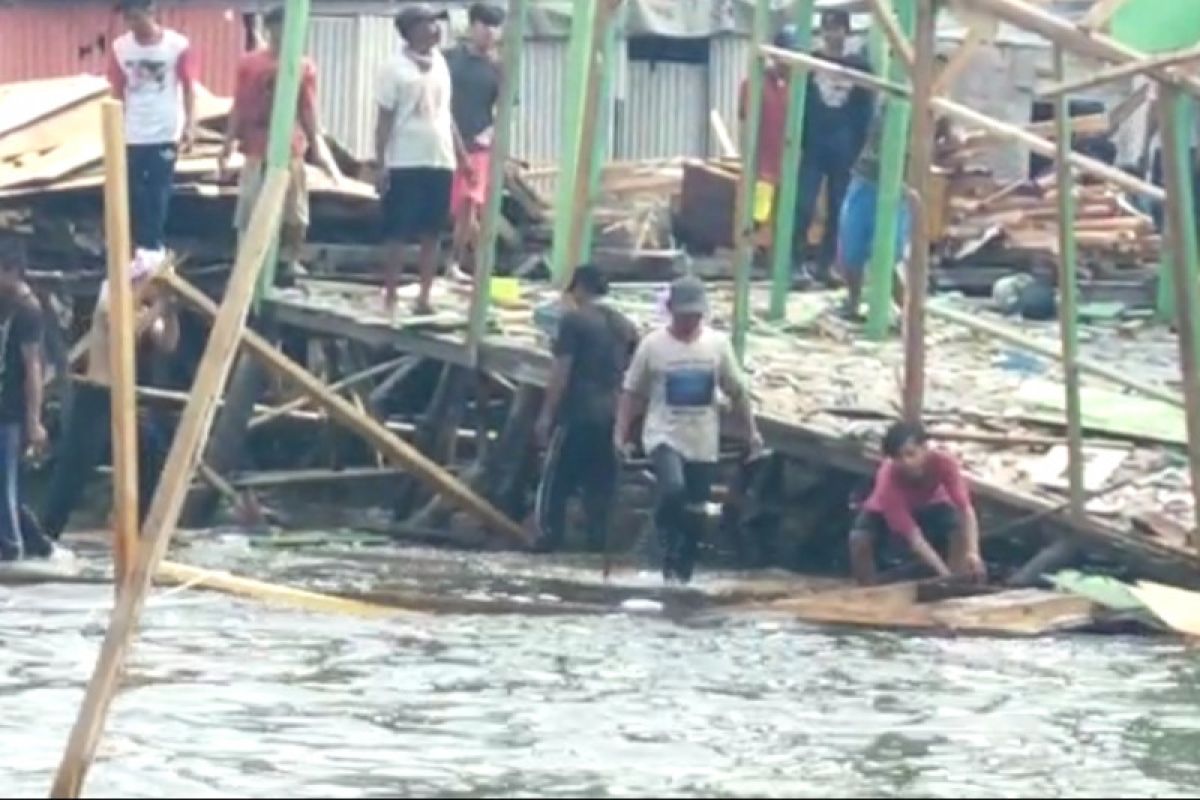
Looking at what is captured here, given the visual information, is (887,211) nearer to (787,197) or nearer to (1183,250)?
(787,197)

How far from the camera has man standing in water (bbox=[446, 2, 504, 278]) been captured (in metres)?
22.7

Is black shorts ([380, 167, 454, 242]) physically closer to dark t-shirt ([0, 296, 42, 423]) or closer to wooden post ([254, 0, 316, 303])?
wooden post ([254, 0, 316, 303])

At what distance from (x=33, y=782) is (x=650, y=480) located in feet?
30.0

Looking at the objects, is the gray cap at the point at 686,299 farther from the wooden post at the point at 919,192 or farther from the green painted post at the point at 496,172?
the green painted post at the point at 496,172

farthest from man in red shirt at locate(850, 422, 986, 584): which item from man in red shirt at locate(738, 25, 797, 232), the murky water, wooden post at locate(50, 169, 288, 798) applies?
wooden post at locate(50, 169, 288, 798)

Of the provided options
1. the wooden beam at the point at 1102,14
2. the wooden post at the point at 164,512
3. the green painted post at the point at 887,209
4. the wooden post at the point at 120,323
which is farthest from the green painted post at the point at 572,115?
the wooden post at the point at 164,512

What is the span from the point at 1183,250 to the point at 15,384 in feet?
19.5

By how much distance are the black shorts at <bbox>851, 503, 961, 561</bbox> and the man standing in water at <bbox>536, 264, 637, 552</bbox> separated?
2.31 metres

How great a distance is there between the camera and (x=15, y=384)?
62.4 feet

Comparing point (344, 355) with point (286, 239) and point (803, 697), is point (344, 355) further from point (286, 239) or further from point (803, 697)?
point (803, 697)

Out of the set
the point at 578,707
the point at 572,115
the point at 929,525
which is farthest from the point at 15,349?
the point at 578,707

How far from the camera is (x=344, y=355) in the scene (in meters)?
23.3

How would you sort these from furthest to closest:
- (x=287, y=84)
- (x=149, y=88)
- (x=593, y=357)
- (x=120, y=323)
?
(x=149, y=88), (x=287, y=84), (x=593, y=357), (x=120, y=323)

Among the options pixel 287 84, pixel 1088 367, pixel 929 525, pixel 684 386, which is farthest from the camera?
pixel 287 84
